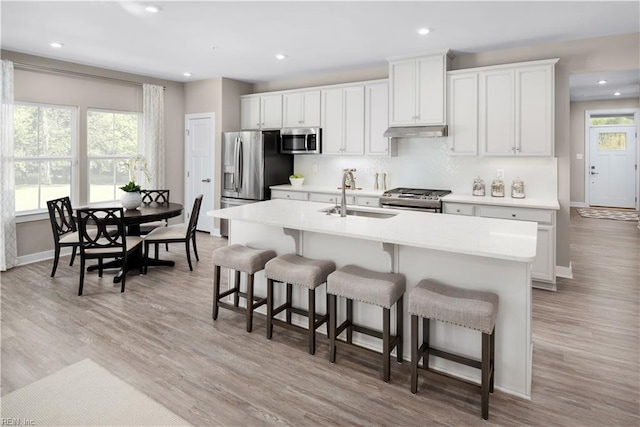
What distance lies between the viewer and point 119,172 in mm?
6164

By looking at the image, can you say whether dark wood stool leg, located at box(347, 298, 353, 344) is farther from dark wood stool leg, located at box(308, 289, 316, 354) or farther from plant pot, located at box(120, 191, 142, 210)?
plant pot, located at box(120, 191, 142, 210)

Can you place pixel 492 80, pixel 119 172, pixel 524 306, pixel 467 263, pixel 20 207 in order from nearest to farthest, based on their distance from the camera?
pixel 524 306
pixel 467 263
pixel 492 80
pixel 20 207
pixel 119 172

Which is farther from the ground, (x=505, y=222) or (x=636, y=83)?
(x=636, y=83)

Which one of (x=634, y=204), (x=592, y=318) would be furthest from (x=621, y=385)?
(x=634, y=204)

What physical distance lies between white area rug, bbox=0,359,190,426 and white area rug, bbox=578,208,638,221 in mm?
9329

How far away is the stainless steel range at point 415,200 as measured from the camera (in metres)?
4.56

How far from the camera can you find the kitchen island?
88.1 inches

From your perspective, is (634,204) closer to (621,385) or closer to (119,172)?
(621,385)

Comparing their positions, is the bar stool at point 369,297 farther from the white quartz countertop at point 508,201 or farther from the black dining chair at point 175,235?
the black dining chair at point 175,235

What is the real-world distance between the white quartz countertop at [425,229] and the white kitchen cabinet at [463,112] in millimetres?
2048

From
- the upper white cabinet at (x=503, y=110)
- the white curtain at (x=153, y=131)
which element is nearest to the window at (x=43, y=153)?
the white curtain at (x=153, y=131)

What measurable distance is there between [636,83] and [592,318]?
20.4 ft

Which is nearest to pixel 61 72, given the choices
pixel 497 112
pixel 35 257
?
pixel 35 257

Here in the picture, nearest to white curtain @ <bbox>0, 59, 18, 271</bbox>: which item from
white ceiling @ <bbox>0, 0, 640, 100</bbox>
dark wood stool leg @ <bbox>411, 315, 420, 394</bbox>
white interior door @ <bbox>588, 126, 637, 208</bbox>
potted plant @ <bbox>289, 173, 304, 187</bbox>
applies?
white ceiling @ <bbox>0, 0, 640, 100</bbox>
